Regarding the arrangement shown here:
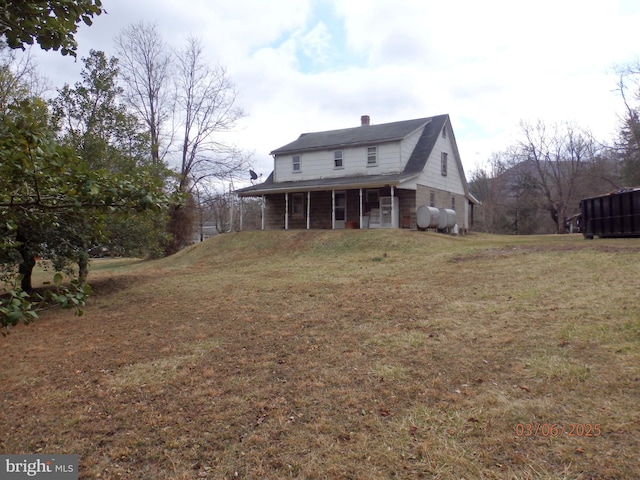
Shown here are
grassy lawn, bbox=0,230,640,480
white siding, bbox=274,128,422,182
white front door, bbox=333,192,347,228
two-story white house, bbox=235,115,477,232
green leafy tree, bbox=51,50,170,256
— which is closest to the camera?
grassy lawn, bbox=0,230,640,480

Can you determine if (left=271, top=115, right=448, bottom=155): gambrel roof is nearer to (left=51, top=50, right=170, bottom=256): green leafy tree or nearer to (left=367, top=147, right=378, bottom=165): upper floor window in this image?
(left=367, top=147, right=378, bottom=165): upper floor window

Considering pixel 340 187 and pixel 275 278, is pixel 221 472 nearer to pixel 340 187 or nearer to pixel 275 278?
pixel 275 278

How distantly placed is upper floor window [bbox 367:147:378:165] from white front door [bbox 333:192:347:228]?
7.49 ft

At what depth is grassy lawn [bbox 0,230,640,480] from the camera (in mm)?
3027

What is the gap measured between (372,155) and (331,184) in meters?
3.18

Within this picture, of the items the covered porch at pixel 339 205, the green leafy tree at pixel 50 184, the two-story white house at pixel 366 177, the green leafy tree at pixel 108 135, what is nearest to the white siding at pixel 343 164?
the two-story white house at pixel 366 177

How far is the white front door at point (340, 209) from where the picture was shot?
23.4m

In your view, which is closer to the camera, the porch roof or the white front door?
the porch roof

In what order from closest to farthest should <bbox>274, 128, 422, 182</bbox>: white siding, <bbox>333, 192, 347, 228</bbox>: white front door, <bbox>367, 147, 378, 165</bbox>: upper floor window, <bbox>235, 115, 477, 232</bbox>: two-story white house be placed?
<bbox>235, 115, 477, 232</bbox>: two-story white house
<bbox>274, 128, 422, 182</bbox>: white siding
<bbox>367, 147, 378, 165</bbox>: upper floor window
<bbox>333, 192, 347, 228</bbox>: white front door

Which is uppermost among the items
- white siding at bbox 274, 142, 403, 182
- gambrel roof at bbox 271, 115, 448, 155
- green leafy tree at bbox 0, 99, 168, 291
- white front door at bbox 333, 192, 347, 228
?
gambrel roof at bbox 271, 115, 448, 155

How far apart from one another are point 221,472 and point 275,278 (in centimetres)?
806

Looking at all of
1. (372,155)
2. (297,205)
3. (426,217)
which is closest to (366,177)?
(372,155)
